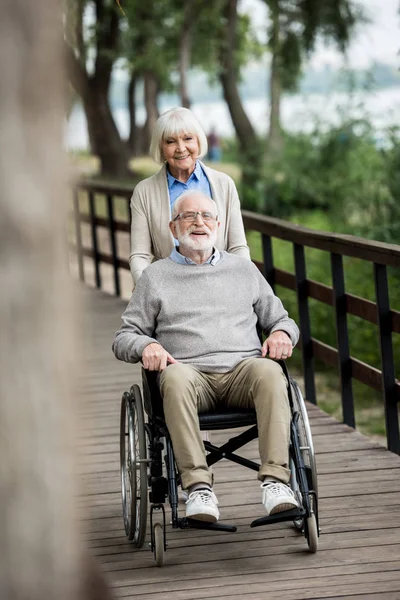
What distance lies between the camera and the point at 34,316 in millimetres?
1787

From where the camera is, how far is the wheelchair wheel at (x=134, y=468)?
3398mm

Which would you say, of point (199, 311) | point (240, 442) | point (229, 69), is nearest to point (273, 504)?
point (240, 442)

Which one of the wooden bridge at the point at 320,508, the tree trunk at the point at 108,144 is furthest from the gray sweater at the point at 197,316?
the tree trunk at the point at 108,144

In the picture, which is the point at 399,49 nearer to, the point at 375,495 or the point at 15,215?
the point at 375,495

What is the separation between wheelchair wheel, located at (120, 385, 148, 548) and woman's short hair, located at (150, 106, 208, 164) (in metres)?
0.88

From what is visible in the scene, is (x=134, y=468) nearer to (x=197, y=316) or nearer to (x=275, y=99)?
(x=197, y=316)

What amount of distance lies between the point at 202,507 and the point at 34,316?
159 centimetres

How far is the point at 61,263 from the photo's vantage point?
1819 mm

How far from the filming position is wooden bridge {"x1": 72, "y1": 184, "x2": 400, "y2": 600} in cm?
325

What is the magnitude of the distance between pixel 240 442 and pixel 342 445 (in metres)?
1.37

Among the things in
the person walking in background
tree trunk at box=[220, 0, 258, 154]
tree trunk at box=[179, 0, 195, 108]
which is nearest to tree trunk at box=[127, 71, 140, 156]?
the person walking in background

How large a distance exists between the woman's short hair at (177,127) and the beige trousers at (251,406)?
2.82ft

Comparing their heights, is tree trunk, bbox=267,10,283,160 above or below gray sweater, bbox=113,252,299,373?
above

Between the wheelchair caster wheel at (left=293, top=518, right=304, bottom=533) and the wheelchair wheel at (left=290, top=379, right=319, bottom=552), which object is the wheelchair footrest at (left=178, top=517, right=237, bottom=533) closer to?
the wheelchair wheel at (left=290, top=379, right=319, bottom=552)
